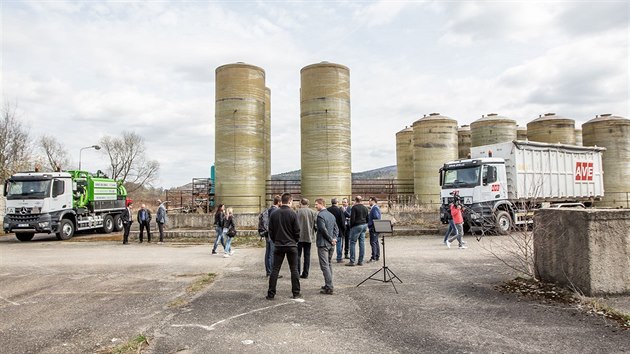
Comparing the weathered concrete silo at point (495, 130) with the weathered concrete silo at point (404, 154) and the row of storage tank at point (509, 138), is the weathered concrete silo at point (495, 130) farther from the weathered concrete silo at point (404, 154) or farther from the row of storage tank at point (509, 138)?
the weathered concrete silo at point (404, 154)

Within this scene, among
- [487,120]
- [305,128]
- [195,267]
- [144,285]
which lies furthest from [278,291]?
[487,120]

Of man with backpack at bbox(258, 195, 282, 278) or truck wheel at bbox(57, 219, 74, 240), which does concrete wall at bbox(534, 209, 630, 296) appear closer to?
man with backpack at bbox(258, 195, 282, 278)

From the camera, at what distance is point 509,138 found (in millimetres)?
26656

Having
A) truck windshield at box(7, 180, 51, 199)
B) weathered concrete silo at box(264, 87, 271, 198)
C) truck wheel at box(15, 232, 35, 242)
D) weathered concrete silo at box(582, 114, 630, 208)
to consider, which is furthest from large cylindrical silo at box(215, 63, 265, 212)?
weathered concrete silo at box(582, 114, 630, 208)

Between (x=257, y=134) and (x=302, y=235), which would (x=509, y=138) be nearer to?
(x=257, y=134)

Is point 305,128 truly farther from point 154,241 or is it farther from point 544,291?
point 544,291

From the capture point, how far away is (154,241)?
683 inches

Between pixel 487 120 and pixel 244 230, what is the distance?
58.9ft

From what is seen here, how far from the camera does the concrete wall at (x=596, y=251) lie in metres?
A: 6.48

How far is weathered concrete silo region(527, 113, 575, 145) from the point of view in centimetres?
2648

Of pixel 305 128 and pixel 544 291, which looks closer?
pixel 544 291

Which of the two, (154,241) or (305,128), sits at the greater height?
(305,128)

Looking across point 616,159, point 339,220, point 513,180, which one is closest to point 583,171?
point 513,180

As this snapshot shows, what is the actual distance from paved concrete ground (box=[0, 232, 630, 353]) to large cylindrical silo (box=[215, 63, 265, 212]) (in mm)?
10017
